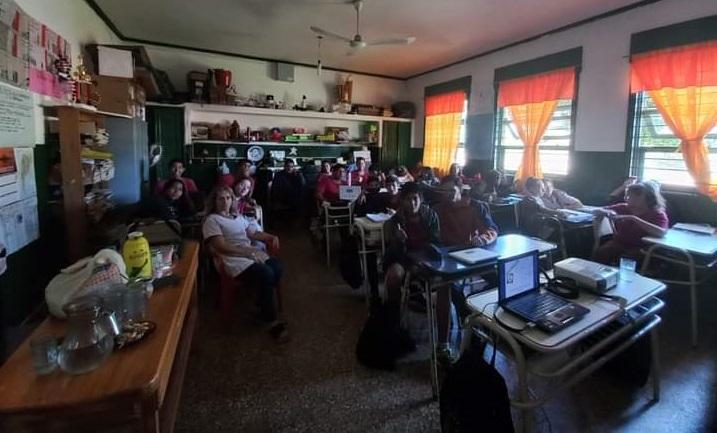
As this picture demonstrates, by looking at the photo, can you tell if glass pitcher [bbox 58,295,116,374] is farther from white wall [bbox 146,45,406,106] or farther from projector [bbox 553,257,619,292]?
white wall [bbox 146,45,406,106]

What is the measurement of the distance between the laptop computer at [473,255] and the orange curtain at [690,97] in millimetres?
2744

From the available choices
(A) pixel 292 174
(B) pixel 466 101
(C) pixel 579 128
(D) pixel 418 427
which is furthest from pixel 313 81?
(D) pixel 418 427

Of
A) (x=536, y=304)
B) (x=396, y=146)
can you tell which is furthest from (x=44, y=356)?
(x=396, y=146)

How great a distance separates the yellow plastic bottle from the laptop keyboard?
148 centimetres

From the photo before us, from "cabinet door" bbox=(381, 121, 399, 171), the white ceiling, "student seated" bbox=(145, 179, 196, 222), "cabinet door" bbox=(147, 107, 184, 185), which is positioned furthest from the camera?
"cabinet door" bbox=(381, 121, 399, 171)

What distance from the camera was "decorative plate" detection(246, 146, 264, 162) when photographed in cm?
625

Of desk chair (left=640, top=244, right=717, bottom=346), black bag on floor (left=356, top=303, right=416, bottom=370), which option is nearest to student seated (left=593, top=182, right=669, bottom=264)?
desk chair (left=640, top=244, right=717, bottom=346)

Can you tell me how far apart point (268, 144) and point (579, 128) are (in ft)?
15.2

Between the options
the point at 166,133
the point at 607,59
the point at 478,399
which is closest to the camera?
the point at 478,399

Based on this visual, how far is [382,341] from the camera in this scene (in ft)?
6.98

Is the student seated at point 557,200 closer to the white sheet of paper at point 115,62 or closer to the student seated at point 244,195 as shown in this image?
the student seated at point 244,195

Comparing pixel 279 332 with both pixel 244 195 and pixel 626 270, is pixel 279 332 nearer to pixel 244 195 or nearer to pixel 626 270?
pixel 244 195

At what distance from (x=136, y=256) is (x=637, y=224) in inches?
131

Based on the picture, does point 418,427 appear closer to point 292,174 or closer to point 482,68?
point 292,174
